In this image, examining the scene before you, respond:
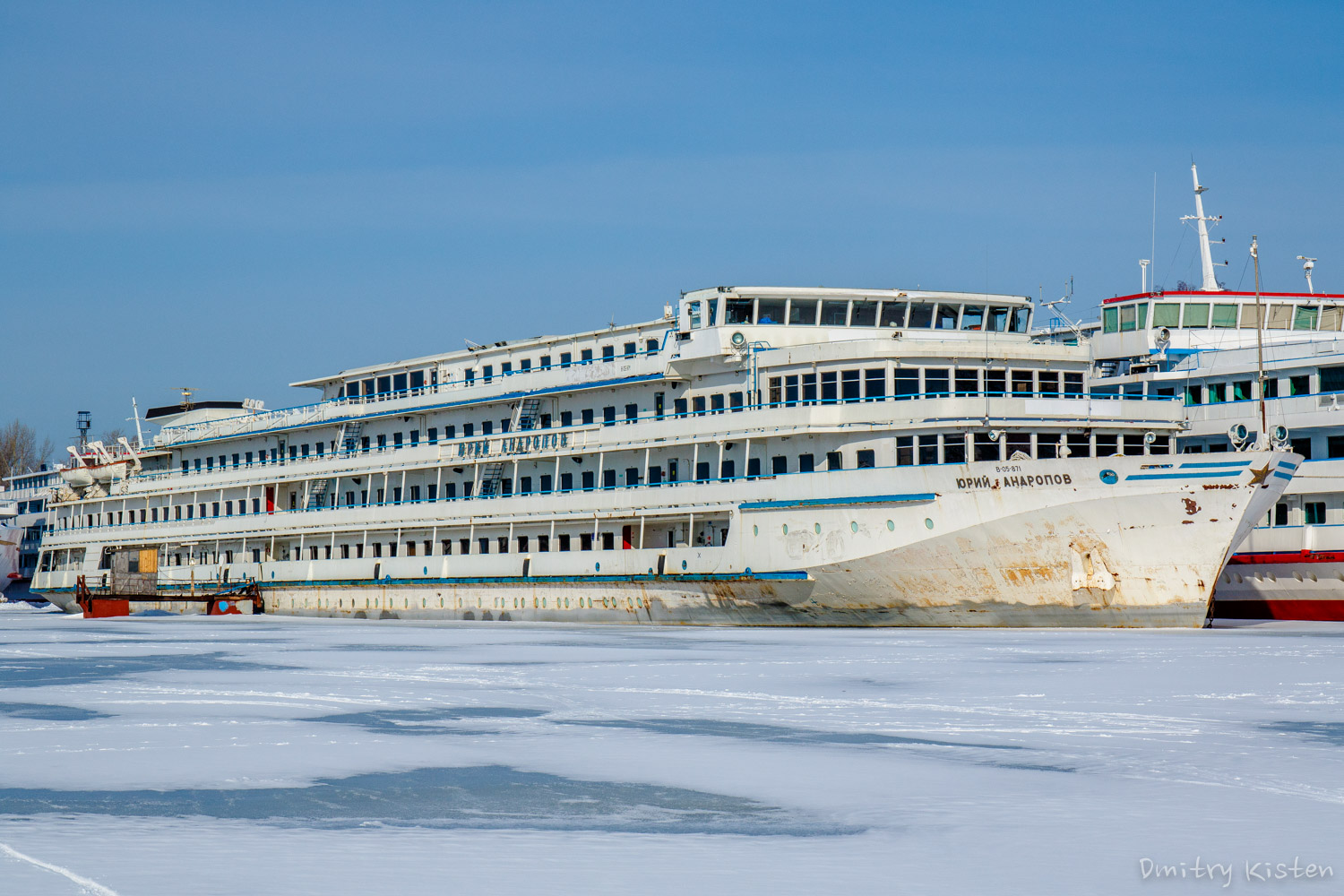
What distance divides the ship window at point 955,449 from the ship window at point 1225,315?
18.1m

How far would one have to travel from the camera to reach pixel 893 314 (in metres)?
38.0

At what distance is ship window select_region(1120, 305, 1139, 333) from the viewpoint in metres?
46.8

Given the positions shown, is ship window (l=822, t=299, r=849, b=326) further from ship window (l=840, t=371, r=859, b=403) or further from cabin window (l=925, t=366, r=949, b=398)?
cabin window (l=925, t=366, r=949, b=398)

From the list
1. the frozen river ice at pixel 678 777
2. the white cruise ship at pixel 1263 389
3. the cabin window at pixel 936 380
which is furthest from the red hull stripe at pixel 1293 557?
Result: the frozen river ice at pixel 678 777

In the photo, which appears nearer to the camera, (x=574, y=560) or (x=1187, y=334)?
(x=574, y=560)

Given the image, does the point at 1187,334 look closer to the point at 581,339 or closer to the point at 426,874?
the point at 581,339

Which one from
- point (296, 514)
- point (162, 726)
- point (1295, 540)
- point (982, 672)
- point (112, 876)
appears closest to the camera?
point (112, 876)

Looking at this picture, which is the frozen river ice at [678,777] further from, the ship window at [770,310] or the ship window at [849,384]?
the ship window at [770,310]

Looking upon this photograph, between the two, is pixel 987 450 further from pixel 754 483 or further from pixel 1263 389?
pixel 1263 389

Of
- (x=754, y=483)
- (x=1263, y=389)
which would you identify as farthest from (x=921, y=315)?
(x=1263, y=389)

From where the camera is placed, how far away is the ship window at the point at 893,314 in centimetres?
3794

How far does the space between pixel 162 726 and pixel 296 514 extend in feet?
122

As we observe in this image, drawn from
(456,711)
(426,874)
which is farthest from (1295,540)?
(426,874)

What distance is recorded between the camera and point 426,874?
8.09 m
